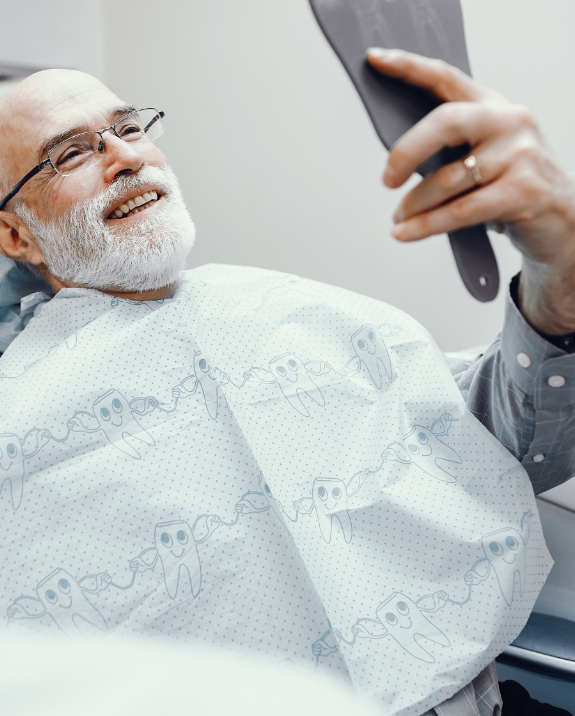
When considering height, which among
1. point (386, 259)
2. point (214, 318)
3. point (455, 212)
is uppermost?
point (455, 212)

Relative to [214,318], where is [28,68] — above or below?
above

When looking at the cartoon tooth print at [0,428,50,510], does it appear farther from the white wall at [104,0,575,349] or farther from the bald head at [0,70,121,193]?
the white wall at [104,0,575,349]

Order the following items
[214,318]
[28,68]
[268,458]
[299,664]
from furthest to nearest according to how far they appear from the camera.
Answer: [28,68]
[214,318]
[268,458]
[299,664]

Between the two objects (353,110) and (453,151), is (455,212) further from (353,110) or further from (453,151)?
(353,110)

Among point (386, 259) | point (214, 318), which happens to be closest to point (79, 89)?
point (214, 318)

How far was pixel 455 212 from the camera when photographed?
1.99 feet

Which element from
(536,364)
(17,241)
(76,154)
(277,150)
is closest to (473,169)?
(536,364)

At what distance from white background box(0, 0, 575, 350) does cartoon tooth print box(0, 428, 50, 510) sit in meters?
1.41

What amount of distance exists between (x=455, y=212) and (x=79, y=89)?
95 centimetres

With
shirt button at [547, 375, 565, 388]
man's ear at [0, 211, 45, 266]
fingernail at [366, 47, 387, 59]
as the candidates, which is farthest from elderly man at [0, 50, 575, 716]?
fingernail at [366, 47, 387, 59]

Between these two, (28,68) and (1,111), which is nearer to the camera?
(1,111)

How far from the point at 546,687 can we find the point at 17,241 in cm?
122

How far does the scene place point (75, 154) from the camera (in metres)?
1.26

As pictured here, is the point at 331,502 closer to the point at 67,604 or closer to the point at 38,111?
the point at 67,604
